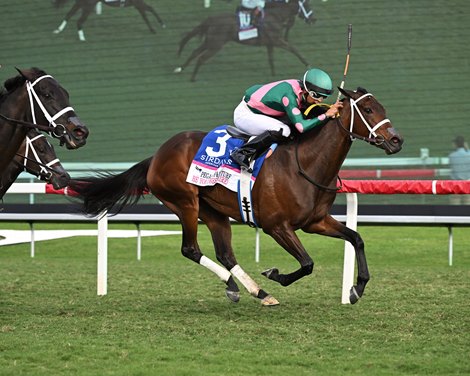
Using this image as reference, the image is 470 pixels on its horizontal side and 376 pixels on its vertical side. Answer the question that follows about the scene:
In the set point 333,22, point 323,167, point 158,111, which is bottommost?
point 158,111

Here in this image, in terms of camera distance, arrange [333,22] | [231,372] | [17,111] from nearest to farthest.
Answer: [231,372], [17,111], [333,22]

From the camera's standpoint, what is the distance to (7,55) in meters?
16.1

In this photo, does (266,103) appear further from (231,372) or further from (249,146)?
(231,372)

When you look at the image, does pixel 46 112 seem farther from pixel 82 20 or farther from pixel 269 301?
pixel 82 20

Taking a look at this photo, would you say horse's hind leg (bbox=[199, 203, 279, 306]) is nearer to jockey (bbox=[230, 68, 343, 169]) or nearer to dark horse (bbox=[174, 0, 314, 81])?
jockey (bbox=[230, 68, 343, 169])

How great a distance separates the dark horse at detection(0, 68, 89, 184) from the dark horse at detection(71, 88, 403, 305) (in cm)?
124

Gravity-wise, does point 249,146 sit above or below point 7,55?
above

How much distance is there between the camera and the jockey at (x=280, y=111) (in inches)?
245

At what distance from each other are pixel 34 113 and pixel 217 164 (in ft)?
4.48

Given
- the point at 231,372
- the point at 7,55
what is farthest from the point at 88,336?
the point at 7,55

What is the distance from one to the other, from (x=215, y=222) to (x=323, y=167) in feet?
3.68

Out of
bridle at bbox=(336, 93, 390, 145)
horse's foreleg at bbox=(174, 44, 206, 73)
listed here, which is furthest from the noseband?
horse's foreleg at bbox=(174, 44, 206, 73)

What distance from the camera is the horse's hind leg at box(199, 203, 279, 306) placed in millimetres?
6535

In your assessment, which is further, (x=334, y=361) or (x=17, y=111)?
(x=17, y=111)
